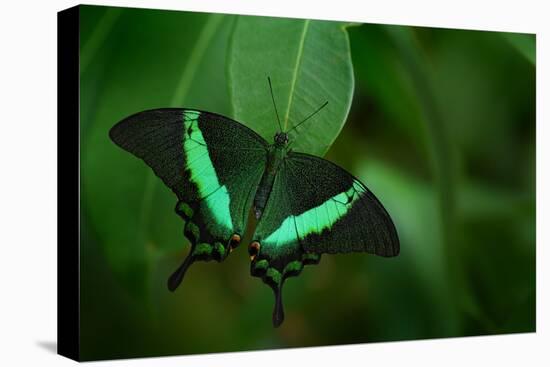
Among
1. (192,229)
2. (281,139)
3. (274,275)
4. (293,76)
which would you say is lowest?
(274,275)

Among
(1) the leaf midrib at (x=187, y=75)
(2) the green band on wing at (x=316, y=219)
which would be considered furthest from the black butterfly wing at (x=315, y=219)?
(1) the leaf midrib at (x=187, y=75)

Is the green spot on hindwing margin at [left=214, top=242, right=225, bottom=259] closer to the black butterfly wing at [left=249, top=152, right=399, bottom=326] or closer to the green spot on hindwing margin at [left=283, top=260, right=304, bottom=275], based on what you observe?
the black butterfly wing at [left=249, top=152, right=399, bottom=326]

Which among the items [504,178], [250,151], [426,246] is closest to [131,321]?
[250,151]

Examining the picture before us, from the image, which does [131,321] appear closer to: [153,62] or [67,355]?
[67,355]

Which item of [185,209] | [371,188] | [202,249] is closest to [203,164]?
[185,209]

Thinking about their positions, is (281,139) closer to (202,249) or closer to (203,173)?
(203,173)

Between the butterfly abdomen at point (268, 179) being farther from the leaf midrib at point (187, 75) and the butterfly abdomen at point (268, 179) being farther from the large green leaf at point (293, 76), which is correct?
the leaf midrib at point (187, 75)

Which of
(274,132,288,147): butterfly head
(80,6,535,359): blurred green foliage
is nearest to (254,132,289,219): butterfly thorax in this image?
(274,132,288,147): butterfly head
